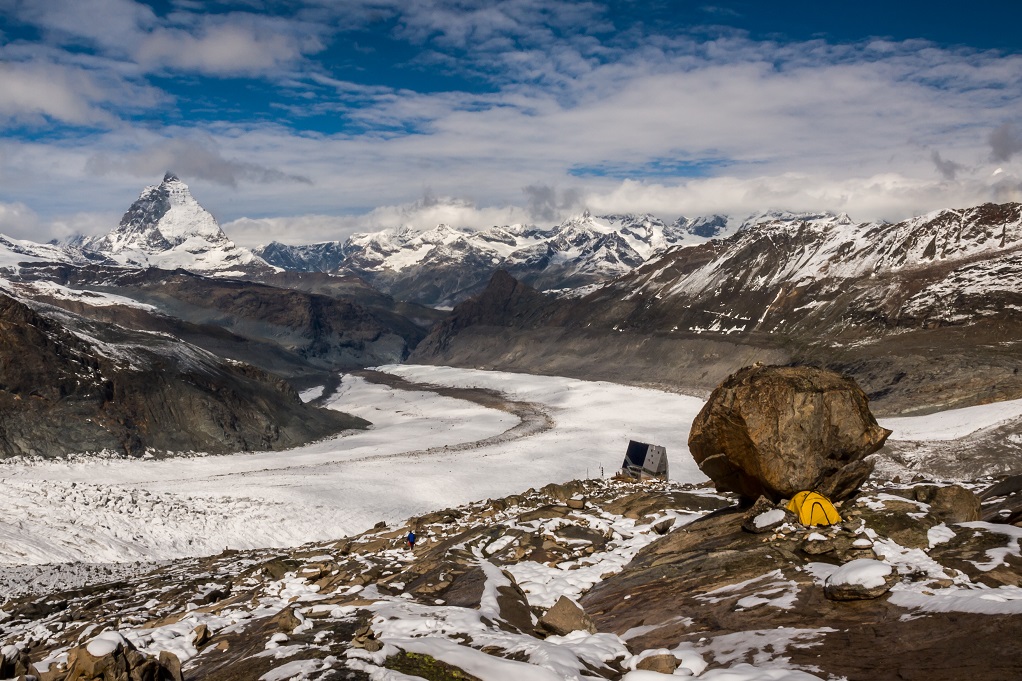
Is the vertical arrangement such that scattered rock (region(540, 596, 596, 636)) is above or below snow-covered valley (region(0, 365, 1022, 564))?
above

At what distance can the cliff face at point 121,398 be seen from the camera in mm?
60688

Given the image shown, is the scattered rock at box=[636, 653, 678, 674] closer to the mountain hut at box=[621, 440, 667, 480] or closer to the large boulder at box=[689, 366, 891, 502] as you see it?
the large boulder at box=[689, 366, 891, 502]

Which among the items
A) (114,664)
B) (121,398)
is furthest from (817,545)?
(121,398)

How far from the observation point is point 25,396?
61.9m

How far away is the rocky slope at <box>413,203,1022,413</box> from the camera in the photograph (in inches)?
4053

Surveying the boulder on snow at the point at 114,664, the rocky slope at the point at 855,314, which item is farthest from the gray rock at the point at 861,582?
the rocky slope at the point at 855,314

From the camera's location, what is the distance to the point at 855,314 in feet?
445

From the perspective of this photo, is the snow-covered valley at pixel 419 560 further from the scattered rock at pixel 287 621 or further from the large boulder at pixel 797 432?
the large boulder at pixel 797 432

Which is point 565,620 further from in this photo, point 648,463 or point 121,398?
point 121,398

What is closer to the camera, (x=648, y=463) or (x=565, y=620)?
(x=565, y=620)

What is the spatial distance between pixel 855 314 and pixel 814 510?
5221 inches

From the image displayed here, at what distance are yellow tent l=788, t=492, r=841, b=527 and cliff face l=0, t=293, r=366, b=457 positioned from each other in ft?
194

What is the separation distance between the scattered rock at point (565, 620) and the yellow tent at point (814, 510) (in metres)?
6.50

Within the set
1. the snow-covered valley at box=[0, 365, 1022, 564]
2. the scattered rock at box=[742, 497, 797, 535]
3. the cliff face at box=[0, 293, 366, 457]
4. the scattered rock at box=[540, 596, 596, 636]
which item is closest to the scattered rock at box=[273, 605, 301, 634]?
the scattered rock at box=[540, 596, 596, 636]
